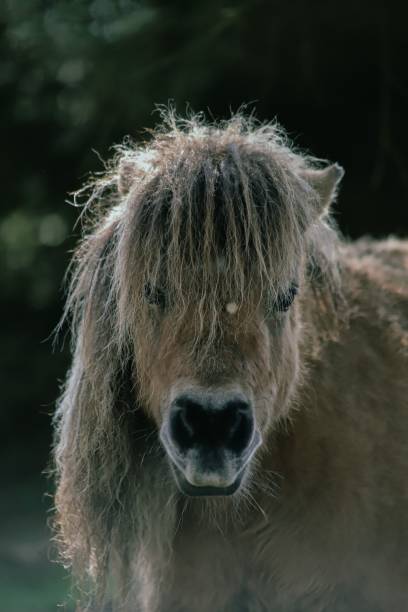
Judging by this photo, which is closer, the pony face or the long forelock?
the pony face

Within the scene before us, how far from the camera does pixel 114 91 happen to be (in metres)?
5.85

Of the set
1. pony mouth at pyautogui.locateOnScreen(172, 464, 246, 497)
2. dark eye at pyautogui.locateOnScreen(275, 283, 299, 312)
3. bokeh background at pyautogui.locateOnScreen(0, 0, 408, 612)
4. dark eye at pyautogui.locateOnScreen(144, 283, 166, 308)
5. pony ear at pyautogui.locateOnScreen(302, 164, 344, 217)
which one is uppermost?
bokeh background at pyautogui.locateOnScreen(0, 0, 408, 612)

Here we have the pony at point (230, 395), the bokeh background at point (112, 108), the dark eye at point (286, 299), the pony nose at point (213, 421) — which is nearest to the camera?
the pony nose at point (213, 421)

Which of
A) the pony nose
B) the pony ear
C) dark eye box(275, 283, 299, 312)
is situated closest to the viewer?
the pony nose

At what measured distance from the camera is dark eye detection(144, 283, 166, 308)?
2.87 m

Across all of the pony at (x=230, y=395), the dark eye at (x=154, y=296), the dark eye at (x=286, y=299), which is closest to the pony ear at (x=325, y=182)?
the pony at (x=230, y=395)

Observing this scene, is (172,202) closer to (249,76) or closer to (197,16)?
(197,16)

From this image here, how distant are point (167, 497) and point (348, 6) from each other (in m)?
3.70

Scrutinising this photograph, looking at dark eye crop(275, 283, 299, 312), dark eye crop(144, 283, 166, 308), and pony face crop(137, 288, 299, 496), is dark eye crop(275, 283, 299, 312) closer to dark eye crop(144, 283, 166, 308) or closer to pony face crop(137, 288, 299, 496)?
pony face crop(137, 288, 299, 496)

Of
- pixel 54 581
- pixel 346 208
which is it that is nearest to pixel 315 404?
pixel 54 581

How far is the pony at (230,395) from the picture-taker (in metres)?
2.78

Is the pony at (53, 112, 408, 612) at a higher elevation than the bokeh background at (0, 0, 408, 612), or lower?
lower

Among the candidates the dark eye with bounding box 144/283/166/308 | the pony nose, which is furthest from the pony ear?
the pony nose

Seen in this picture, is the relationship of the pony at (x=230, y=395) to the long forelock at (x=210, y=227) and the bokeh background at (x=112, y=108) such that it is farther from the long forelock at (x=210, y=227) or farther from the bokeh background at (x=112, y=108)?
the bokeh background at (x=112, y=108)
